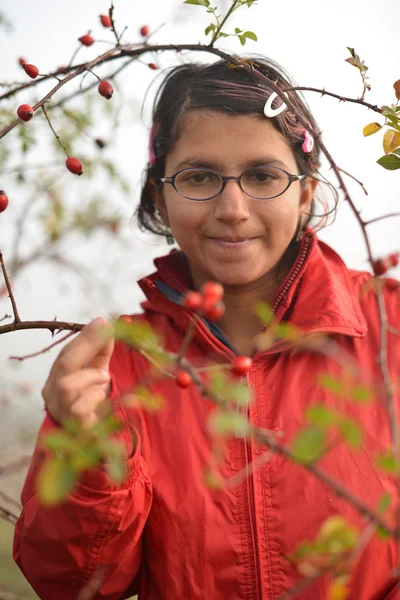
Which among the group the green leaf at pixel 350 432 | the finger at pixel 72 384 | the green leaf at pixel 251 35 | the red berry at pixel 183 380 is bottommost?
the green leaf at pixel 350 432

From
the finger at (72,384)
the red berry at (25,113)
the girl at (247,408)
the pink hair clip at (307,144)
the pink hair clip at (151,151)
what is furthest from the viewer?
the pink hair clip at (151,151)

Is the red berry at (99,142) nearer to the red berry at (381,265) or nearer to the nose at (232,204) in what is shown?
the nose at (232,204)

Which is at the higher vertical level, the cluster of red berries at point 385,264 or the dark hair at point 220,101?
the dark hair at point 220,101

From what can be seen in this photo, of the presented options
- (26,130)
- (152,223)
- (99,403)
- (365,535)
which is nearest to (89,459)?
(365,535)

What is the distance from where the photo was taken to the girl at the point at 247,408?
131 cm

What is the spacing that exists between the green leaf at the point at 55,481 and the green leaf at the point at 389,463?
0.72 feet

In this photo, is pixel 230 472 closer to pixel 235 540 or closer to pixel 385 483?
pixel 235 540

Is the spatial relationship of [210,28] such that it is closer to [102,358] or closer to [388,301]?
[102,358]

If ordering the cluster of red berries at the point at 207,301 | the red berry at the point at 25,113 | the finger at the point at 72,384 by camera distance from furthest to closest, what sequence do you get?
the red berry at the point at 25,113 < the finger at the point at 72,384 < the cluster of red berries at the point at 207,301

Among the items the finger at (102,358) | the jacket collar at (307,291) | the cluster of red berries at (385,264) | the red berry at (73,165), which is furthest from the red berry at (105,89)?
the cluster of red berries at (385,264)

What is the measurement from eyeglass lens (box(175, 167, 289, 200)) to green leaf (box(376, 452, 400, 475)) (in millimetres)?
1038

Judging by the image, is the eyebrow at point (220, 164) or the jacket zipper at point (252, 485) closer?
the jacket zipper at point (252, 485)

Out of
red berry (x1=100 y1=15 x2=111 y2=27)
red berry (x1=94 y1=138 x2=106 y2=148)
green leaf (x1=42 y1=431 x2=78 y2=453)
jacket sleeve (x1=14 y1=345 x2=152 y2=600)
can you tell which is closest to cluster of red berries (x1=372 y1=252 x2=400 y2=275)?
green leaf (x1=42 y1=431 x2=78 y2=453)

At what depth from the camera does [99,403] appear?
95 centimetres
